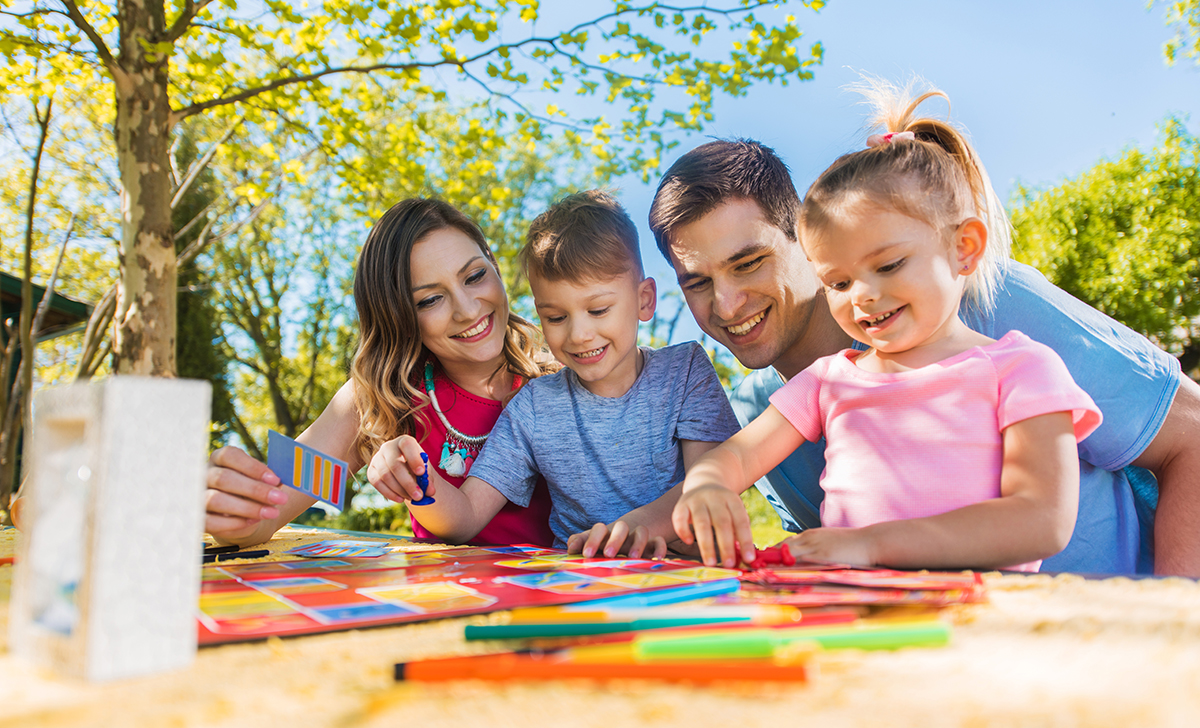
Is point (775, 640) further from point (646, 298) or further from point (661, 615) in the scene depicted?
point (646, 298)

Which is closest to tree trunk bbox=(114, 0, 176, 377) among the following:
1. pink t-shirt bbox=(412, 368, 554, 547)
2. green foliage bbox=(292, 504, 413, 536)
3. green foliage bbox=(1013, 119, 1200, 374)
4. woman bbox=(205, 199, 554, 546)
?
woman bbox=(205, 199, 554, 546)

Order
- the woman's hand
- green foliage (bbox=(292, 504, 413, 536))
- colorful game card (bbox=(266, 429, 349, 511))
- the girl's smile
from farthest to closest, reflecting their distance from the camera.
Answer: green foliage (bbox=(292, 504, 413, 536)) < the woman's hand < the girl's smile < colorful game card (bbox=(266, 429, 349, 511))

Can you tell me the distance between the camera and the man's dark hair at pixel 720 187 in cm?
178

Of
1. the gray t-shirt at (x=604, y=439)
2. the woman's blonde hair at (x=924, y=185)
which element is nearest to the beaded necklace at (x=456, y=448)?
the gray t-shirt at (x=604, y=439)

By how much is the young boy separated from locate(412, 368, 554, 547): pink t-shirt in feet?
0.29

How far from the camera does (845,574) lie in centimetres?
95

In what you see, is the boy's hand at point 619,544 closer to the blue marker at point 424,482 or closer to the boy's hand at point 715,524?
the boy's hand at point 715,524

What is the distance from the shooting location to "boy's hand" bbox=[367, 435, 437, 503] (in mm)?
1385

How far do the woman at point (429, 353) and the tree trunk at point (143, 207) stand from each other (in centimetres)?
232

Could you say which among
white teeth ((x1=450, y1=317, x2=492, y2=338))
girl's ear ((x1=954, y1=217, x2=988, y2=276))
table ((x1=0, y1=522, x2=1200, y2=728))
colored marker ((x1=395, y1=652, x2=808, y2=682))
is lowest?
table ((x1=0, y1=522, x2=1200, y2=728))

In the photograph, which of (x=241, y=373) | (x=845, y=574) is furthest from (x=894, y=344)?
(x=241, y=373)

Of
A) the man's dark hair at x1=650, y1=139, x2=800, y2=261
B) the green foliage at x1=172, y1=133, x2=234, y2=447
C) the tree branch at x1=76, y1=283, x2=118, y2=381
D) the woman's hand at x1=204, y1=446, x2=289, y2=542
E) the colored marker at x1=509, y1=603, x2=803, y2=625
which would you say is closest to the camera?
the colored marker at x1=509, y1=603, x2=803, y2=625

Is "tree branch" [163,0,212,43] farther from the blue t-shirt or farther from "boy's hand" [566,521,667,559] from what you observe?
the blue t-shirt

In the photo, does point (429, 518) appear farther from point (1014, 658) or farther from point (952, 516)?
point (1014, 658)
